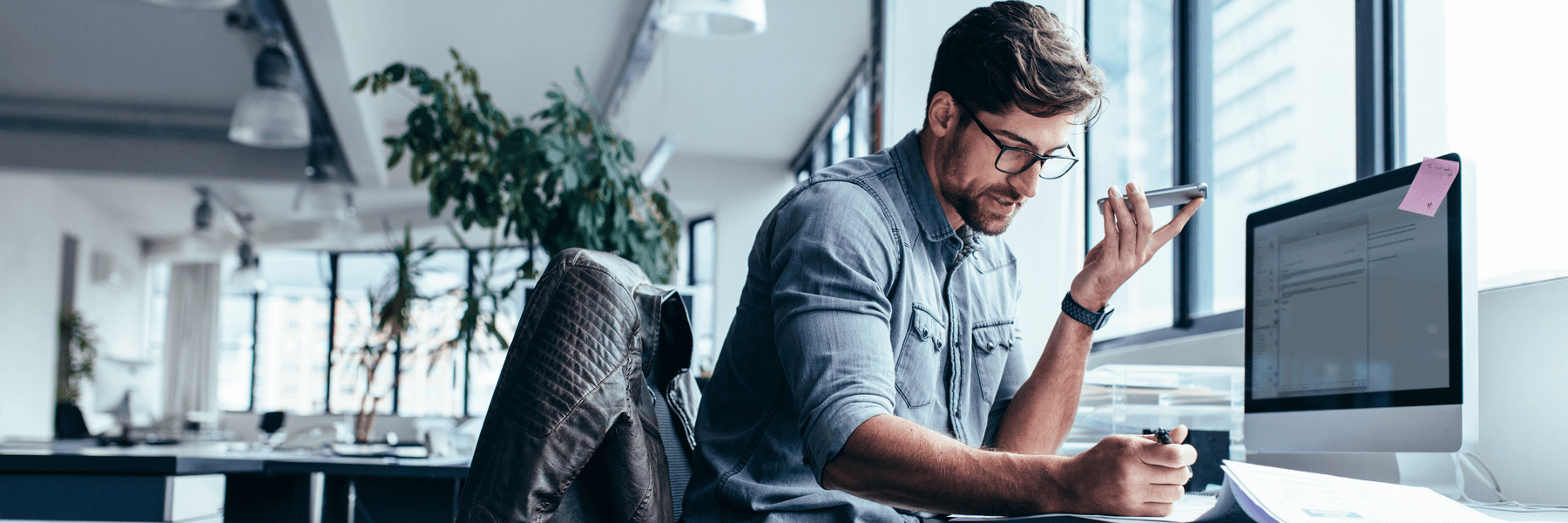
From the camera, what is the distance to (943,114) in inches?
54.6

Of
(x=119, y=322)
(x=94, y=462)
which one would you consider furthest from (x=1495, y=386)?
(x=119, y=322)

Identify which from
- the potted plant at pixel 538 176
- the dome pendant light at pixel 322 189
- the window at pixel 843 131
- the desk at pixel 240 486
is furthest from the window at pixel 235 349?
the desk at pixel 240 486

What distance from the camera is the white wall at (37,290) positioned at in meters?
8.23

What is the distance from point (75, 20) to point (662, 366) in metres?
6.31

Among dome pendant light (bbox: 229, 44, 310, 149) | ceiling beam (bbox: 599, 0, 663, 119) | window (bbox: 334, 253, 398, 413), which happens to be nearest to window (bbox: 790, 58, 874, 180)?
ceiling beam (bbox: 599, 0, 663, 119)

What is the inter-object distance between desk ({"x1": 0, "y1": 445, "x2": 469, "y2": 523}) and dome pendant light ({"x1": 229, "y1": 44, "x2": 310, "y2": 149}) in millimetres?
2094

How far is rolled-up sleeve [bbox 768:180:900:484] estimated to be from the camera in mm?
1047

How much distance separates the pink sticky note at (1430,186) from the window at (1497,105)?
588 millimetres

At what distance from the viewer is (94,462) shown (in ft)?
6.52

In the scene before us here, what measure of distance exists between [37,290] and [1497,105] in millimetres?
10078

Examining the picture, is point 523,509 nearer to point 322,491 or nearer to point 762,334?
point 762,334

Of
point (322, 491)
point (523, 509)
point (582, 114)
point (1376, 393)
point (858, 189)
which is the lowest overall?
point (322, 491)

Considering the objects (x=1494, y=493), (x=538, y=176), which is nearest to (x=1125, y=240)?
(x=1494, y=493)

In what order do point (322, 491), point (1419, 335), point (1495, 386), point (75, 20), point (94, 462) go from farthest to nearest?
point (75, 20)
point (322, 491)
point (94, 462)
point (1495, 386)
point (1419, 335)
